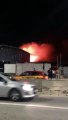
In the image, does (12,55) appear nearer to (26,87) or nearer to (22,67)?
(22,67)

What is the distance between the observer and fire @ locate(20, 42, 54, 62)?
279 ft

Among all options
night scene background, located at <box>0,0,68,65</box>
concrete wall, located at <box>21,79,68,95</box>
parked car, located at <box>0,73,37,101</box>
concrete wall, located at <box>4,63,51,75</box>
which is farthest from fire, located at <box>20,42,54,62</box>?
parked car, located at <box>0,73,37,101</box>

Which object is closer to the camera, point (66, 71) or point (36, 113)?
point (36, 113)

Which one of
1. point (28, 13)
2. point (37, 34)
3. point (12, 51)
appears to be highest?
point (28, 13)

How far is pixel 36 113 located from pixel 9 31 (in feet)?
257

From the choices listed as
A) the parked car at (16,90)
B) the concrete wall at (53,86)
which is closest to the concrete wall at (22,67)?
the concrete wall at (53,86)

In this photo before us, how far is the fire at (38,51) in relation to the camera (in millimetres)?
84938

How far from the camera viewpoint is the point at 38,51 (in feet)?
282

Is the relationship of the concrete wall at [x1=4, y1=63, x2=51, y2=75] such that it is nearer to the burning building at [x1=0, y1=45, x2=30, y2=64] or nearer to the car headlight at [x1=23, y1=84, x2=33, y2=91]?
the burning building at [x1=0, y1=45, x2=30, y2=64]

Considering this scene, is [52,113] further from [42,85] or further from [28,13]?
[28,13]

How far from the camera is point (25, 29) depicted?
91375mm

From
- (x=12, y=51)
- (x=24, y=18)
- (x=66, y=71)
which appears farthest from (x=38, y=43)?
(x=66, y=71)

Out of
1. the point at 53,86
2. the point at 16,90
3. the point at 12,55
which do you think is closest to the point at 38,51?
the point at 12,55

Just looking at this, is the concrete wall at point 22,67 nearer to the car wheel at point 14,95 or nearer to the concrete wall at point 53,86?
the concrete wall at point 53,86
